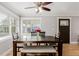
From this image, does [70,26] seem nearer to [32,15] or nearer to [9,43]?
[32,15]

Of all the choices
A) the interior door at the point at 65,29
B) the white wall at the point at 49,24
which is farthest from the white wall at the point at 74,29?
the white wall at the point at 49,24

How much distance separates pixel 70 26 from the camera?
23.5ft

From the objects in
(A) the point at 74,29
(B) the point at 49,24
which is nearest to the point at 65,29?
(A) the point at 74,29

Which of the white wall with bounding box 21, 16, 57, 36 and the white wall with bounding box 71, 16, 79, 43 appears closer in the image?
the white wall with bounding box 21, 16, 57, 36

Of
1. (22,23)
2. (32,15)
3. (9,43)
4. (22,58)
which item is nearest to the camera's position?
(22,58)

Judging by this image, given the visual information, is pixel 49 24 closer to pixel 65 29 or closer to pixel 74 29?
pixel 65 29

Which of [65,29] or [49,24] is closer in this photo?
[49,24]

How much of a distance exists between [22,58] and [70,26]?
6550mm

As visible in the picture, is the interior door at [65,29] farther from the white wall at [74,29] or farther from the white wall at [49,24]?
the white wall at [49,24]

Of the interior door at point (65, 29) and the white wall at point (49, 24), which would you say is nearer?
the white wall at point (49, 24)

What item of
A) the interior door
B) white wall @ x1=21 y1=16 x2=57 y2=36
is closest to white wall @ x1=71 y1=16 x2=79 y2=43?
the interior door

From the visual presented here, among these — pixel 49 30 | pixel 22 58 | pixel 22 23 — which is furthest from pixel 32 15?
pixel 22 58

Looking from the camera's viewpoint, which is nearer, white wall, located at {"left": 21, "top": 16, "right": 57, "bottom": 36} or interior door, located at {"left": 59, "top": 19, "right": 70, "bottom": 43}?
white wall, located at {"left": 21, "top": 16, "right": 57, "bottom": 36}

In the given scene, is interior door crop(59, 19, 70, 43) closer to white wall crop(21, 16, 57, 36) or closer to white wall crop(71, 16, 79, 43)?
white wall crop(71, 16, 79, 43)
